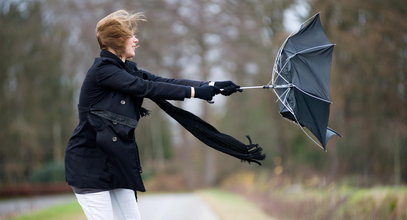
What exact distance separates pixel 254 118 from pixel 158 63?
6728 millimetres

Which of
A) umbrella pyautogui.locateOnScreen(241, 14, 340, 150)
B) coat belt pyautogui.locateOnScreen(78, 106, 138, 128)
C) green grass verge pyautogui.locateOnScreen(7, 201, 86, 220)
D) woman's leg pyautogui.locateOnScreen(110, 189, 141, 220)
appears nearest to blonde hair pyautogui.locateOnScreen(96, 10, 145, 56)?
coat belt pyautogui.locateOnScreen(78, 106, 138, 128)

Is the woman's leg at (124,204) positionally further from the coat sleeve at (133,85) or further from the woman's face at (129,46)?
the woman's face at (129,46)

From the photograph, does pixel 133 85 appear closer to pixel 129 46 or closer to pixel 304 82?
pixel 129 46

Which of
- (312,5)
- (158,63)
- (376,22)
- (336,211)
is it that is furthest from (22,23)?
(336,211)

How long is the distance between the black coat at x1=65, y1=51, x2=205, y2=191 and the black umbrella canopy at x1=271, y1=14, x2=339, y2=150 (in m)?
1.28

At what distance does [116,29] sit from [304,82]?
5.60ft

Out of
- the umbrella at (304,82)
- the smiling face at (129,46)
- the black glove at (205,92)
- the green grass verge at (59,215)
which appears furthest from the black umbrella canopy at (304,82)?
the green grass verge at (59,215)

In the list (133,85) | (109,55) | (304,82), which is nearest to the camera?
(133,85)

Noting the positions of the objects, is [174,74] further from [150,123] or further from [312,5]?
[312,5]

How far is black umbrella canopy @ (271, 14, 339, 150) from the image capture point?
5305 millimetres

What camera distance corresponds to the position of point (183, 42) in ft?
119

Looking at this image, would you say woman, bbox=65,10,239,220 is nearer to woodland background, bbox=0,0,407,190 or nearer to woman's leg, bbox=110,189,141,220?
woman's leg, bbox=110,189,141,220

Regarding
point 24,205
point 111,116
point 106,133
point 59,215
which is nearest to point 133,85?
point 111,116

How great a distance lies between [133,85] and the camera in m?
4.57
